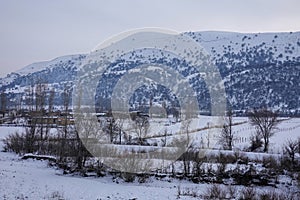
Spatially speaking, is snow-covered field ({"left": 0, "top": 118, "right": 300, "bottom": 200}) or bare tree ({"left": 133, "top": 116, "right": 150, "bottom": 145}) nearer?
snow-covered field ({"left": 0, "top": 118, "right": 300, "bottom": 200})

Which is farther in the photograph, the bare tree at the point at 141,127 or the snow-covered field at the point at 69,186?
the bare tree at the point at 141,127

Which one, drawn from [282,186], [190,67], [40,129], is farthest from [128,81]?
[190,67]

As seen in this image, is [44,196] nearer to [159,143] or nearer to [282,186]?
[282,186]

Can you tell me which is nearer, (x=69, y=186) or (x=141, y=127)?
(x=69, y=186)

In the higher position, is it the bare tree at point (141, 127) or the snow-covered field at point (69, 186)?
the bare tree at point (141, 127)

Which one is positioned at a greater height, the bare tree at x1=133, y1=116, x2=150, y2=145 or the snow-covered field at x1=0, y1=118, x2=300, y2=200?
the bare tree at x1=133, y1=116, x2=150, y2=145

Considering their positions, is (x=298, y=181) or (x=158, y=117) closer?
(x=298, y=181)

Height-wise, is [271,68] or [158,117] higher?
[271,68]

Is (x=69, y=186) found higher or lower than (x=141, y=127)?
lower

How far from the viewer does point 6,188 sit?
58.1ft

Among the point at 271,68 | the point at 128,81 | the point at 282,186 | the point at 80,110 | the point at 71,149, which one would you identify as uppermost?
the point at 271,68

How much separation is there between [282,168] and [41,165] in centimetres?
1963

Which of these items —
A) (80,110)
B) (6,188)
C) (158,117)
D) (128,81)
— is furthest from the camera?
(128,81)

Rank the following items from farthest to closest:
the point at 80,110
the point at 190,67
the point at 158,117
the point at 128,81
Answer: the point at 190,67 → the point at 128,81 → the point at 158,117 → the point at 80,110
